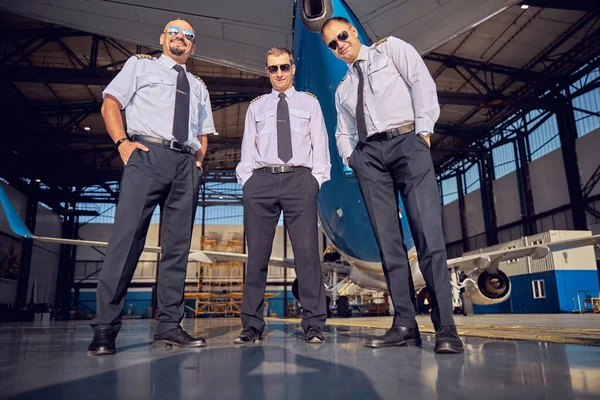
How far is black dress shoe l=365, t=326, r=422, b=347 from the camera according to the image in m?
2.40

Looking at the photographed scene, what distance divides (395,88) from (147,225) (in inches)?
75.2

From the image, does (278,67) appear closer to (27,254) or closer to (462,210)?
(27,254)

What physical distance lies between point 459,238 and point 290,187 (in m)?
32.5

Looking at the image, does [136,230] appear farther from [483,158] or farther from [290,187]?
[483,158]

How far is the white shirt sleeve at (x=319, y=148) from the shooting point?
3.29 metres

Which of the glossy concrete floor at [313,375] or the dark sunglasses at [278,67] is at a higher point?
the dark sunglasses at [278,67]

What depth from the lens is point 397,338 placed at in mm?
2498

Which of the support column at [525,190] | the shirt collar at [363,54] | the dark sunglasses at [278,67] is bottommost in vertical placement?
the shirt collar at [363,54]

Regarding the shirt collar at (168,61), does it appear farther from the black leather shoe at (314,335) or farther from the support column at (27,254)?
the support column at (27,254)

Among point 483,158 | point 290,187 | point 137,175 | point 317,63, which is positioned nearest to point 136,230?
point 137,175

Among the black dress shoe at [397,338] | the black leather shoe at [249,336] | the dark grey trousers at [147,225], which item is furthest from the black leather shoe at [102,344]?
the black dress shoe at [397,338]

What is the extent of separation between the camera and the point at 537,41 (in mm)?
18391

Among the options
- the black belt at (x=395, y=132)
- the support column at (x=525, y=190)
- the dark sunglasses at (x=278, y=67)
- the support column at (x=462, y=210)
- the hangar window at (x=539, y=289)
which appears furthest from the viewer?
the support column at (x=462, y=210)

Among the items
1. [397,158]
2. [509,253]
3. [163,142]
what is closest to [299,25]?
[163,142]
